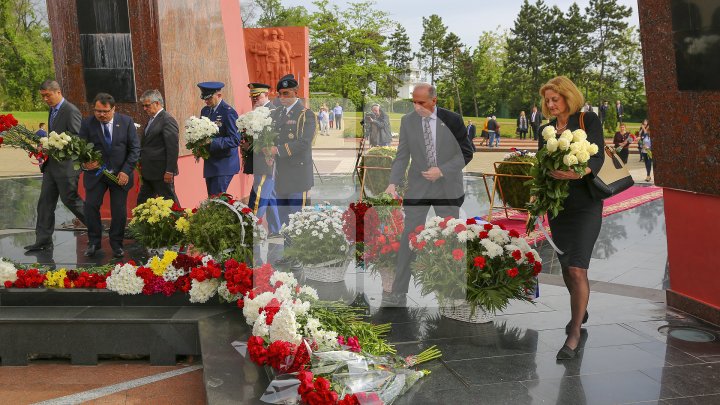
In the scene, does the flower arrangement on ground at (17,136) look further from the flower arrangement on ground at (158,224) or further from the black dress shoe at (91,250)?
the flower arrangement on ground at (158,224)

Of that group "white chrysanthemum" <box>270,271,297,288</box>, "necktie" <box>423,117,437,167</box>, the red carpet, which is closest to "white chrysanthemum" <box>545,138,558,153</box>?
"necktie" <box>423,117,437,167</box>

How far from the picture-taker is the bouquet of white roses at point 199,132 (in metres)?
6.25

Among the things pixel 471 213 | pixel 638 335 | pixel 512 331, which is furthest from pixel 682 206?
pixel 471 213

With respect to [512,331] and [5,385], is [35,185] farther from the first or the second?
[512,331]

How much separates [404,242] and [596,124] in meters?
1.64

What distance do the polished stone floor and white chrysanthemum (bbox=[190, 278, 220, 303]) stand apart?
90cm

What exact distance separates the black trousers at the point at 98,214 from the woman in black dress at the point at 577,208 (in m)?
4.15

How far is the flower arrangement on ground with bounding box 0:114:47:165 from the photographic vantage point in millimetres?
5848

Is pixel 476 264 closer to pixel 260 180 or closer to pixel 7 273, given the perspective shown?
pixel 260 180

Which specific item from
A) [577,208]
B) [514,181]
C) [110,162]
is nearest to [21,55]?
[110,162]

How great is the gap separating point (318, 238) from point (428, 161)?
1180 millimetres

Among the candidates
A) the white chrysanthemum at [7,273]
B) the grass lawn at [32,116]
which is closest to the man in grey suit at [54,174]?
the white chrysanthemum at [7,273]

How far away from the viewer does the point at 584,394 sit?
10.7ft

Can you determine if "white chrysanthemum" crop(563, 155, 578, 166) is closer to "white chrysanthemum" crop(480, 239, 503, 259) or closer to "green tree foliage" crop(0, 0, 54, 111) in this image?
"white chrysanthemum" crop(480, 239, 503, 259)
